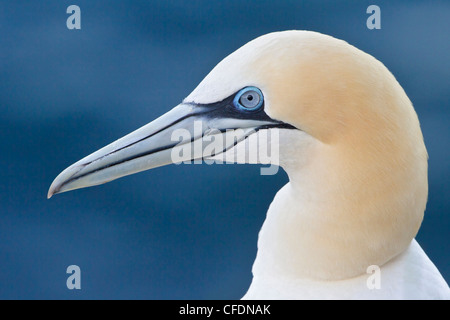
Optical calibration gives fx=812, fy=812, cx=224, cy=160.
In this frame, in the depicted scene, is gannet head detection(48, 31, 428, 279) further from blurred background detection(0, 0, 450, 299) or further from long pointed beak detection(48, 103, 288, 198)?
blurred background detection(0, 0, 450, 299)

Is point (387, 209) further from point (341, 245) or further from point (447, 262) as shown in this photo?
point (447, 262)

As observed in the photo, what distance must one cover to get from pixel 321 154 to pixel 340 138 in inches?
5.0

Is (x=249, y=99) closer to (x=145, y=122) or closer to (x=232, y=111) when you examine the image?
(x=232, y=111)

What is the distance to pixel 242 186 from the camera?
22.6ft

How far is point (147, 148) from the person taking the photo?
4.06 meters

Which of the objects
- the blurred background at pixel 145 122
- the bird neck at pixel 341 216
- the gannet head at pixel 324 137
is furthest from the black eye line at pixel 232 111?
the blurred background at pixel 145 122

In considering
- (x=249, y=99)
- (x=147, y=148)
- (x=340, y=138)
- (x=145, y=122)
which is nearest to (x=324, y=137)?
(x=340, y=138)

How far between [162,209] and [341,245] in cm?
308

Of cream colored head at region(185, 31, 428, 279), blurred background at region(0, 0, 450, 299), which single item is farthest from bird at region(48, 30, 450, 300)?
blurred background at region(0, 0, 450, 299)

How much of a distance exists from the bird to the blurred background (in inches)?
98.7

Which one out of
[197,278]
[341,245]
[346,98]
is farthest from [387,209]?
[197,278]

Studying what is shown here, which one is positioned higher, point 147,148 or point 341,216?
point 147,148

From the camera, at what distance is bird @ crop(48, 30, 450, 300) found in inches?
141

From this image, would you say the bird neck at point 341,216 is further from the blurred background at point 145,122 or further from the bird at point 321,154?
the blurred background at point 145,122
